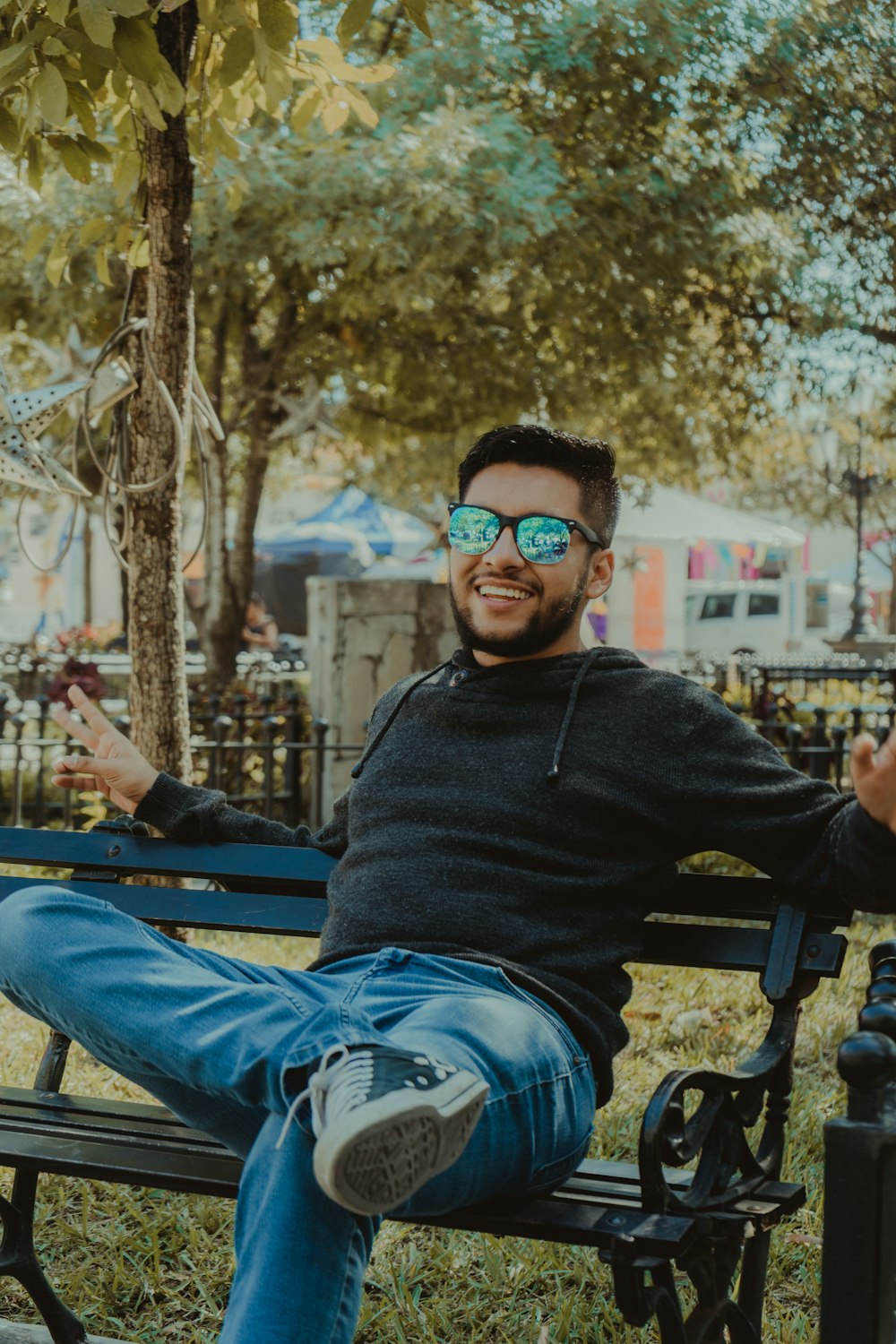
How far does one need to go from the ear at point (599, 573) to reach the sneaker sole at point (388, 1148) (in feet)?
4.05

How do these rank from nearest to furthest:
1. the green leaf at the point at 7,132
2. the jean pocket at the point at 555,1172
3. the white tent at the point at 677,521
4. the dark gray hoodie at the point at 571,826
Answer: the jean pocket at the point at 555,1172
the dark gray hoodie at the point at 571,826
the green leaf at the point at 7,132
the white tent at the point at 677,521

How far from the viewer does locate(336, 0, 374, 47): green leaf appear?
10.7ft

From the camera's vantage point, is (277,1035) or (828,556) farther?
(828,556)

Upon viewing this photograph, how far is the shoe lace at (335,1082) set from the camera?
1758 mm

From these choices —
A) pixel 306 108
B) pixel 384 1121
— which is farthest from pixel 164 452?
pixel 384 1121

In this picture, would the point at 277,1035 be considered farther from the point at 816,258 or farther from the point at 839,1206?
the point at 816,258

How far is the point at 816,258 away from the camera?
9.81 meters

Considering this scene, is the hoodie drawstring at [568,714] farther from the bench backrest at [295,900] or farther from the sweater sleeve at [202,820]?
the sweater sleeve at [202,820]

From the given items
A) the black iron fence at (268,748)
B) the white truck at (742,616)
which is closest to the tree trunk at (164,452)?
the black iron fence at (268,748)

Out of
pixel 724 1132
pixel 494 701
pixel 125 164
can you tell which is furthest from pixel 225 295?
pixel 724 1132

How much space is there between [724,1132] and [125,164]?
3469 mm

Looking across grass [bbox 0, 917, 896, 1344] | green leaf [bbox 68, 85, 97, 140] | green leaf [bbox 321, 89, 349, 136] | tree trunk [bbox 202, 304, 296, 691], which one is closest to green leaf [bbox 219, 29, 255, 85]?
green leaf [bbox 68, 85, 97, 140]

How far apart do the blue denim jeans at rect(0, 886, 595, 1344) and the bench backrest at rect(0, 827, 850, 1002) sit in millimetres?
429

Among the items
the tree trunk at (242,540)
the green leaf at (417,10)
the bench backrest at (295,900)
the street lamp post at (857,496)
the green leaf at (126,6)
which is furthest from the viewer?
the street lamp post at (857,496)
